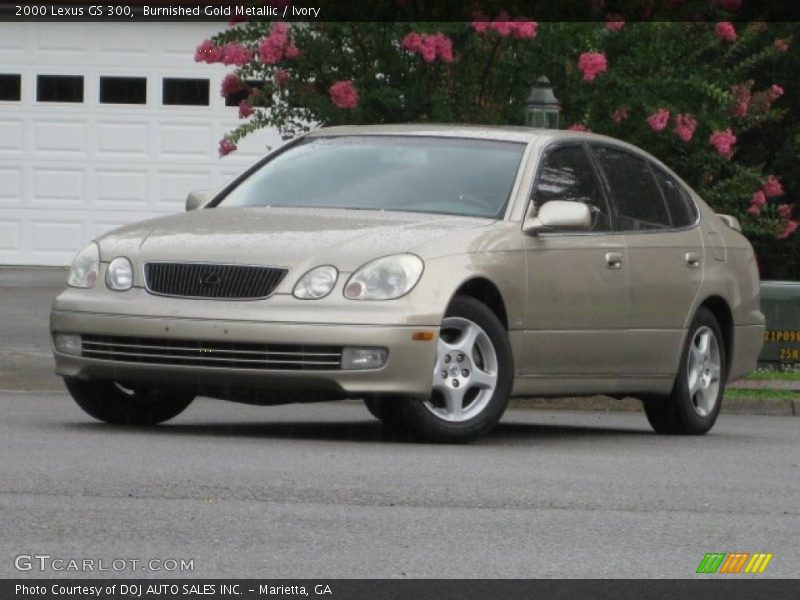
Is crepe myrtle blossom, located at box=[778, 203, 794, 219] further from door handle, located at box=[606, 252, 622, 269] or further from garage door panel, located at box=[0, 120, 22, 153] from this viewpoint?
door handle, located at box=[606, 252, 622, 269]

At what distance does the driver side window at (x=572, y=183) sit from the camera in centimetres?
1082

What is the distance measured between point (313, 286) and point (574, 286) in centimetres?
173

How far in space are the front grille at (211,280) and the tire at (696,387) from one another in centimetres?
288

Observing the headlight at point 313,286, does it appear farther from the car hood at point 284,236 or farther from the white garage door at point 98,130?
the white garage door at point 98,130

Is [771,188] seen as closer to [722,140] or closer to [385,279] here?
[722,140]

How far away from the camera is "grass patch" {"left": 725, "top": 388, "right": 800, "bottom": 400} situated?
1530cm

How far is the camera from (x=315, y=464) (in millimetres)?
8727

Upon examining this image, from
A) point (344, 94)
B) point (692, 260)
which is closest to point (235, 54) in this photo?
point (344, 94)

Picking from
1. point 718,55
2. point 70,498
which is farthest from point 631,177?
point 718,55

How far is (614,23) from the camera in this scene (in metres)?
17.3

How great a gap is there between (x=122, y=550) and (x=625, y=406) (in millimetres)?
8707

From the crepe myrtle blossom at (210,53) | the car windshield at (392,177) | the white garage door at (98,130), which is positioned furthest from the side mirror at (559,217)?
the white garage door at (98,130)

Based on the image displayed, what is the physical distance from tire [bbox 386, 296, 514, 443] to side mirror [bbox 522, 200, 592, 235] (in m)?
0.61

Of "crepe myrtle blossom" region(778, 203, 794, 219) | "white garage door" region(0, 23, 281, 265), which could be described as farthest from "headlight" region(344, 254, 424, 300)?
"white garage door" region(0, 23, 281, 265)
